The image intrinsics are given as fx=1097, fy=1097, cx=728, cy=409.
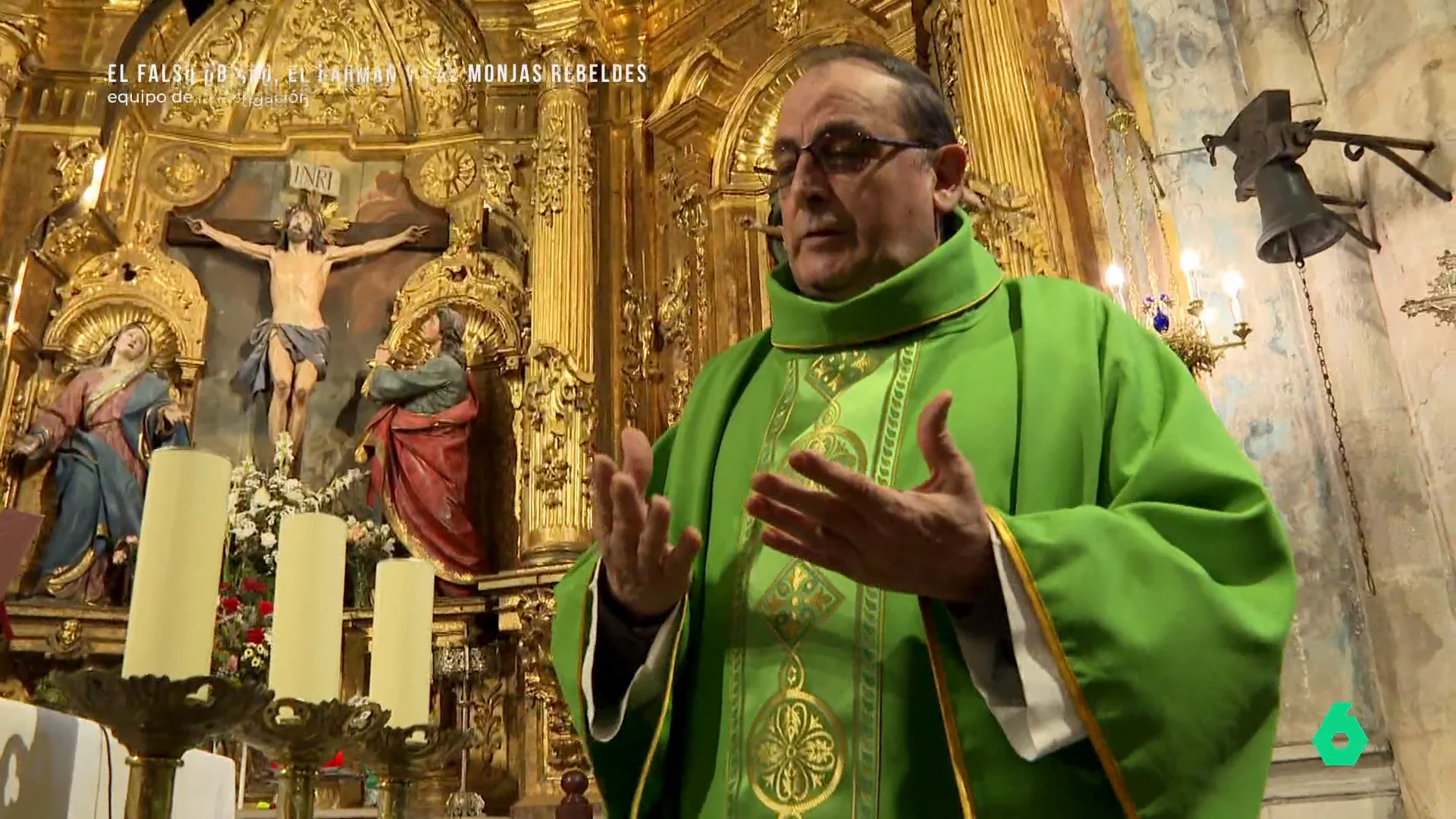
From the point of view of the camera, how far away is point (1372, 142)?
10.4 ft

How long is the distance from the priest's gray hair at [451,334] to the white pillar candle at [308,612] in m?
5.38

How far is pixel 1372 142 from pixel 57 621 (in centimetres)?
601

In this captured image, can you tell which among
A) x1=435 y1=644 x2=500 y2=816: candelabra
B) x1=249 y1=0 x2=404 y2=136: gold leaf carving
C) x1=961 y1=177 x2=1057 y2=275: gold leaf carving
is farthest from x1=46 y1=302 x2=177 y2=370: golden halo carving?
x1=961 y1=177 x2=1057 y2=275: gold leaf carving

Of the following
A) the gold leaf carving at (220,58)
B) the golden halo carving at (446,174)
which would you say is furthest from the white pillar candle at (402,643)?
the gold leaf carving at (220,58)

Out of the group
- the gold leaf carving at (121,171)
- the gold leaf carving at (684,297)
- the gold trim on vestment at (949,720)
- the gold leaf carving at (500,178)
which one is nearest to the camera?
the gold trim on vestment at (949,720)

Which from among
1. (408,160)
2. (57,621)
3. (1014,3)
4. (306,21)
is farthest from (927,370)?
(306,21)

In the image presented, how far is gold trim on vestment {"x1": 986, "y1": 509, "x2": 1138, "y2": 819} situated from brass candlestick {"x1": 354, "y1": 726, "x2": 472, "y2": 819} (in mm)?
876

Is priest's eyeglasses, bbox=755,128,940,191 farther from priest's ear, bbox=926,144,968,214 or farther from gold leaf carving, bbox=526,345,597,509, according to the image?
gold leaf carving, bbox=526,345,597,509

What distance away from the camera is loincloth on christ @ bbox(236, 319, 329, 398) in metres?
6.57

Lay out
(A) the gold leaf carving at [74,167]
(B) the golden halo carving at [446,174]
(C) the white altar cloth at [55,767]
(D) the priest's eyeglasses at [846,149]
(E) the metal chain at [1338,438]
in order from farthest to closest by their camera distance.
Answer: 1. (B) the golden halo carving at [446,174]
2. (A) the gold leaf carving at [74,167]
3. (E) the metal chain at [1338,438]
4. (D) the priest's eyeglasses at [846,149]
5. (C) the white altar cloth at [55,767]

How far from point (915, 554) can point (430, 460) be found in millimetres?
5607

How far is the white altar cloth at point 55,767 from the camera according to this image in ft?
3.77

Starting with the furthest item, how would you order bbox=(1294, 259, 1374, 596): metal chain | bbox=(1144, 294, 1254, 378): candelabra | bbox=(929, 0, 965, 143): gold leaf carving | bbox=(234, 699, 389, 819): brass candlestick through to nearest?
bbox=(929, 0, 965, 143): gold leaf carving
bbox=(1144, 294, 1254, 378): candelabra
bbox=(1294, 259, 1374, 596): metal chain
bbox=(234, 699, 389, 819): brass candlestick

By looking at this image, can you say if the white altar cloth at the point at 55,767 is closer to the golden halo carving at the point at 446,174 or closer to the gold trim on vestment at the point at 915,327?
the gold trim on vestment at the point at 915,327
